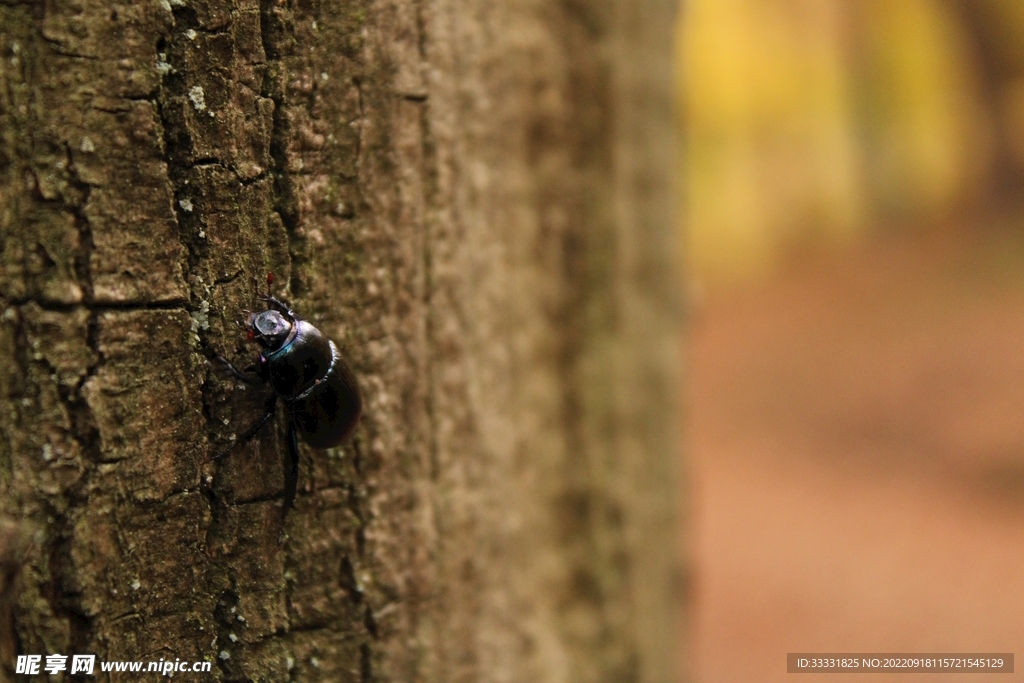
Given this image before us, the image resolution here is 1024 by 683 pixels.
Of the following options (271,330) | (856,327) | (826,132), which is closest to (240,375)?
(271,330)

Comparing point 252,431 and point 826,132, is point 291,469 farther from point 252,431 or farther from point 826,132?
point 826,132

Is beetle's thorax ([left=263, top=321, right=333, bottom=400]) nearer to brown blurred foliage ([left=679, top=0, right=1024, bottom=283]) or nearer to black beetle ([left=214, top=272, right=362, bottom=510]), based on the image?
black beetle ([left=214, top=272, right=362, bottom=510])

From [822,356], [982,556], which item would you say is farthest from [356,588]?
[822,356]

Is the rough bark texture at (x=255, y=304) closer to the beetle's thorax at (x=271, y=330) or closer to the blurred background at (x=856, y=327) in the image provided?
the beetle's thorax at (x=271, y=330)

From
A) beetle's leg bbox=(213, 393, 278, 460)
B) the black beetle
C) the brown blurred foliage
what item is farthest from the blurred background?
beetle's leg bbox=(213, 393, 278, 460)

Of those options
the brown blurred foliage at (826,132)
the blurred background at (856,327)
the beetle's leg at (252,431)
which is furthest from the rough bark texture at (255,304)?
the brown blurred foliage at (826,132)
